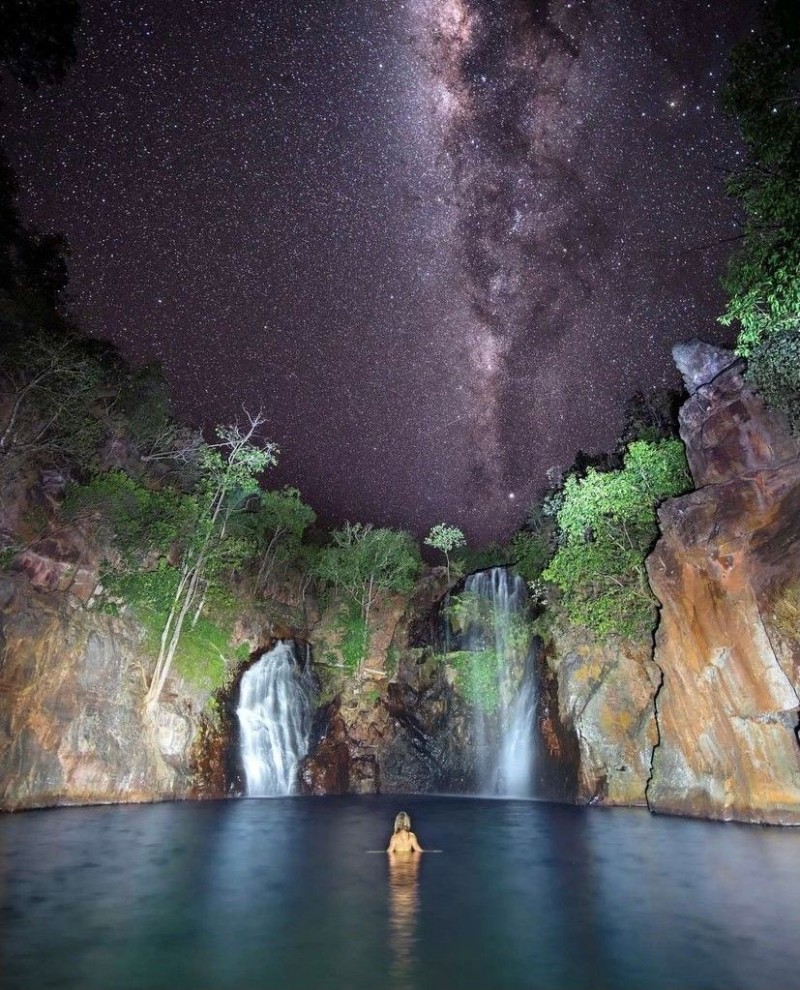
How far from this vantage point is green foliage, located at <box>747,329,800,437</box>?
57.2 feet

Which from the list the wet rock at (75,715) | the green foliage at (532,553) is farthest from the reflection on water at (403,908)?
the green foliage at (532,553)

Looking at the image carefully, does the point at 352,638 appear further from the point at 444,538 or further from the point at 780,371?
the point at 780,371

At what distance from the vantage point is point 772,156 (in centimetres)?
1471

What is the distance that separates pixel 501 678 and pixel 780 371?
26.7 meters

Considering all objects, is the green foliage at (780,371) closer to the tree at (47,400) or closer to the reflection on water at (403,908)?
the reflection on water at (403,908)

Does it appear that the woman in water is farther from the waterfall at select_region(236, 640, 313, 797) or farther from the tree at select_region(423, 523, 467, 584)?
the tree at select_region(423, 523, 467, 584)

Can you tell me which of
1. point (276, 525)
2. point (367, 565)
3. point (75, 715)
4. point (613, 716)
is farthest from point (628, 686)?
point (276, 525)

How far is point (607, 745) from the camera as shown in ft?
90.5

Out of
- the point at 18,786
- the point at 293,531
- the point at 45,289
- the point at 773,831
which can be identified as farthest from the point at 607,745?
the point at 45,289

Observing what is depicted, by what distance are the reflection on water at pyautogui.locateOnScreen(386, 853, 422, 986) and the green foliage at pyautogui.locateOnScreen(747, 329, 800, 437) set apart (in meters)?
16.2

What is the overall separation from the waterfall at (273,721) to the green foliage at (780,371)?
1132 inches

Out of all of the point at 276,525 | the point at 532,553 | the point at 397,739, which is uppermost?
the point at 276,525

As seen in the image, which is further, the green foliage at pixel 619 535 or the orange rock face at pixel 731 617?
the green foliage at pixel 619 535

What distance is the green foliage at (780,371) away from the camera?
57.2ft
